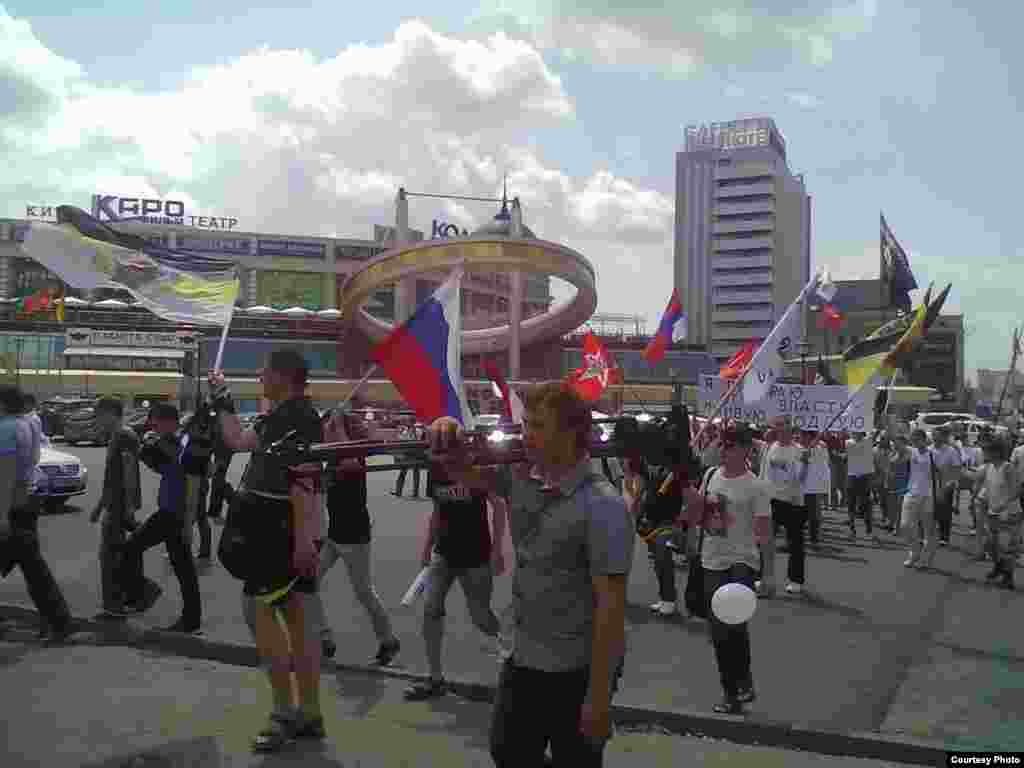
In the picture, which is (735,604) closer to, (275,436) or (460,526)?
(460,526)

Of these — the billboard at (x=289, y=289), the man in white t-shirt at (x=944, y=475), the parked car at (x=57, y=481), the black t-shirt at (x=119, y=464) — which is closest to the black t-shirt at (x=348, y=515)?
the black t-shirt at (x=119, y=464)

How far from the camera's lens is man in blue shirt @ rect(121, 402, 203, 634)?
22.8 ft

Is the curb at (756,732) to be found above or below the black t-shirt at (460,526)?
below

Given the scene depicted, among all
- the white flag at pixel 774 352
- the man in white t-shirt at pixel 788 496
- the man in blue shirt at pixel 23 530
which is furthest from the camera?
the white flag at pixel 774 352

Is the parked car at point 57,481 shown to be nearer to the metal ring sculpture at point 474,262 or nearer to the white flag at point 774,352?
the white flag at point 774,352

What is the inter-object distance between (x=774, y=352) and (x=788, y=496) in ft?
5.69

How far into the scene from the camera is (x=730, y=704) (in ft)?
17.5

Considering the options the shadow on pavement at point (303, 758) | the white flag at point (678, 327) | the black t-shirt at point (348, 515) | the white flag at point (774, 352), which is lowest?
the shadow on pavement at point (303, 758)

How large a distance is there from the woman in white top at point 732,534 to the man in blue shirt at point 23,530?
4.54 metres

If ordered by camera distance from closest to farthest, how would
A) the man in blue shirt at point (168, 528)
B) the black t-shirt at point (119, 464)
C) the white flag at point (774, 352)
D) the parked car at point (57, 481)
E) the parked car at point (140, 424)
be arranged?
the man in blue shirt at point (168, 528)
the black t-shirt at point (119, 464)
the parked car at point (140, 424)
the white flag at point (774, 352)
the parked car at point (57, 481)

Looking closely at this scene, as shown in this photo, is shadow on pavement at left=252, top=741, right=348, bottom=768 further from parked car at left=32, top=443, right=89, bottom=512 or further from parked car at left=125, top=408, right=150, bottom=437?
parked car at left=32, top=443, right=89, bottom=512

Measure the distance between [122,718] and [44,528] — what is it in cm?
890

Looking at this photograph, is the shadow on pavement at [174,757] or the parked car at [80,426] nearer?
the shadow on pavement at [174,757]

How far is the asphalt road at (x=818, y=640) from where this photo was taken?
220 inches
